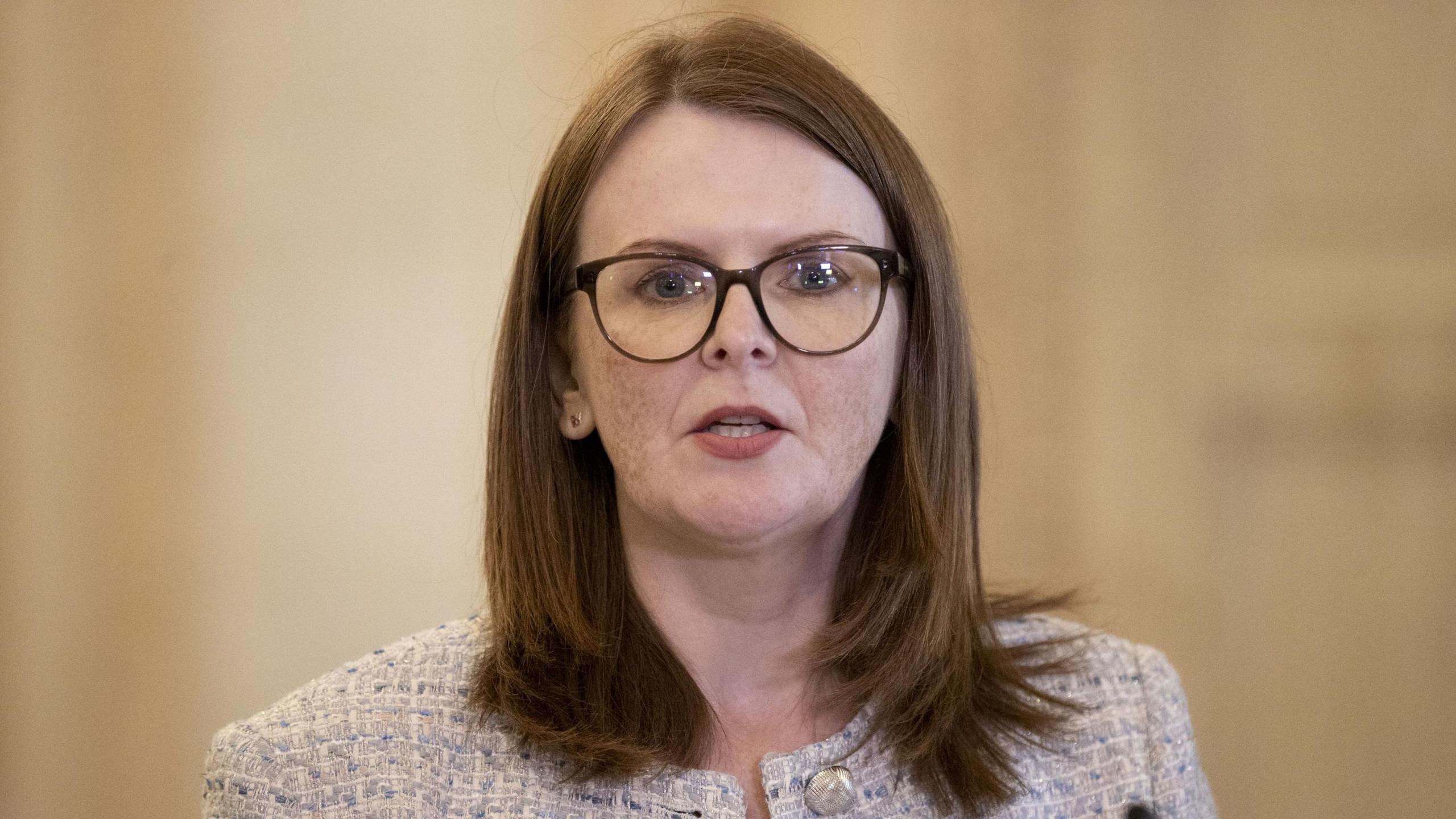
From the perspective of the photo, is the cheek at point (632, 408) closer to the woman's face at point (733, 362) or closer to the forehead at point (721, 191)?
the woman's face at point (733, 362)

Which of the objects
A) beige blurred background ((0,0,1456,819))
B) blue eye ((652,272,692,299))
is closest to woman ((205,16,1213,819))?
blue eye ((652,272,692,299))

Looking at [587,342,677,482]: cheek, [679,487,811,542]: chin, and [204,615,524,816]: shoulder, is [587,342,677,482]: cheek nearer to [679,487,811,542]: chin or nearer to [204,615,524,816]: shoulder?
[679,487,811,542]: chin

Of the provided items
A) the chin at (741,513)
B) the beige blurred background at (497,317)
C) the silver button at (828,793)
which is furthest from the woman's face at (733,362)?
the beige blurred background at (497,317)

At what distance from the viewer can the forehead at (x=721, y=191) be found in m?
1.38

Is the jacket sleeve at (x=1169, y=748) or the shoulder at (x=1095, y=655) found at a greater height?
the shoulder at (x=1095, y=655)

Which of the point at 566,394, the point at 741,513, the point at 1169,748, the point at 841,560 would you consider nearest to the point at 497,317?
the point at 566,394

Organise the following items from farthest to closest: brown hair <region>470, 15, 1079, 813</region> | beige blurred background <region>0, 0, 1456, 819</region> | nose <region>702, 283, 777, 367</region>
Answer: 1. beige blurred background <region>0, 0, 1456, 819</region>
2. brown hair <region>470, 15, 1079, 813</region>
3. nose <region>702, 283, 777, 367</region>

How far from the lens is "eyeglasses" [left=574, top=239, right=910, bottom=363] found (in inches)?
53.4

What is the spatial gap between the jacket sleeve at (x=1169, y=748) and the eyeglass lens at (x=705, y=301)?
60 cm

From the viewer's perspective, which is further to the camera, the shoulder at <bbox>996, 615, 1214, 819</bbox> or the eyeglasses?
the shoulder at <bbox>996, 615, 1214, 819</bbox>

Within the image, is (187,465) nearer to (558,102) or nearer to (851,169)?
(558,102)

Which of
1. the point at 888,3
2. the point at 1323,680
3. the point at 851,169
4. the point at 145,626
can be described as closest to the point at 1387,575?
the point at 1323,680

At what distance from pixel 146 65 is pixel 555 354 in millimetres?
1195

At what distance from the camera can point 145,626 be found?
7.43ft
